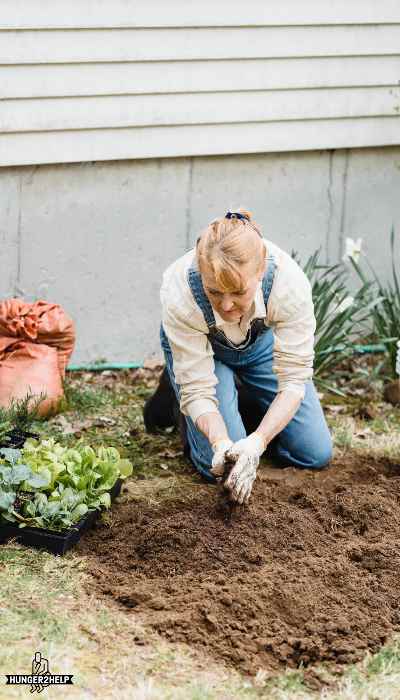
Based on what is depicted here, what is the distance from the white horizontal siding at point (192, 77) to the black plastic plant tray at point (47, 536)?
2199mm

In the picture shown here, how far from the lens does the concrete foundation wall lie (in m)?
5.43

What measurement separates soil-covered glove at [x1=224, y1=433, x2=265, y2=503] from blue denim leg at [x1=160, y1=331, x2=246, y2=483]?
2.24ft

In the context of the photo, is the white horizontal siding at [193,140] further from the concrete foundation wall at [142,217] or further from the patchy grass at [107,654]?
the patchy grass at [107,654]

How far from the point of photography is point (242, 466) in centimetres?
365

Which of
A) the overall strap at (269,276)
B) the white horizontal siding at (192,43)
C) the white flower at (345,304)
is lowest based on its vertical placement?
the white flower at (345,304)

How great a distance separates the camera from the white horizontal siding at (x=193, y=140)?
5266 mm

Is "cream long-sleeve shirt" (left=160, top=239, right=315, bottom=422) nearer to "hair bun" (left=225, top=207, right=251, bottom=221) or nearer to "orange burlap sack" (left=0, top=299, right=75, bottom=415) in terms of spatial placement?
"hair bun" (left=225, top=207, right=251, bottom=221)

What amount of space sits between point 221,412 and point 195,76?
2056 millimetres

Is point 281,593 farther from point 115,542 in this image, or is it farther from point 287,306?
point 287,306

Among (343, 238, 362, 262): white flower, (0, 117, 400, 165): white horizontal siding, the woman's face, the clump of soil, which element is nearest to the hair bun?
the woman's face

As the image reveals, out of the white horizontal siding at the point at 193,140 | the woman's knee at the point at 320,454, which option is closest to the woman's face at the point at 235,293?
the woman's knee at the point at 320,454

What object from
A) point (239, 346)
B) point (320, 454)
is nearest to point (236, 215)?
point (239, 346)

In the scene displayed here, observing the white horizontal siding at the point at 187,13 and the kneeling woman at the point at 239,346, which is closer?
the kneeling woman at the point at 239,346

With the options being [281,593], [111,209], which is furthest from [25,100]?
[281,593]
